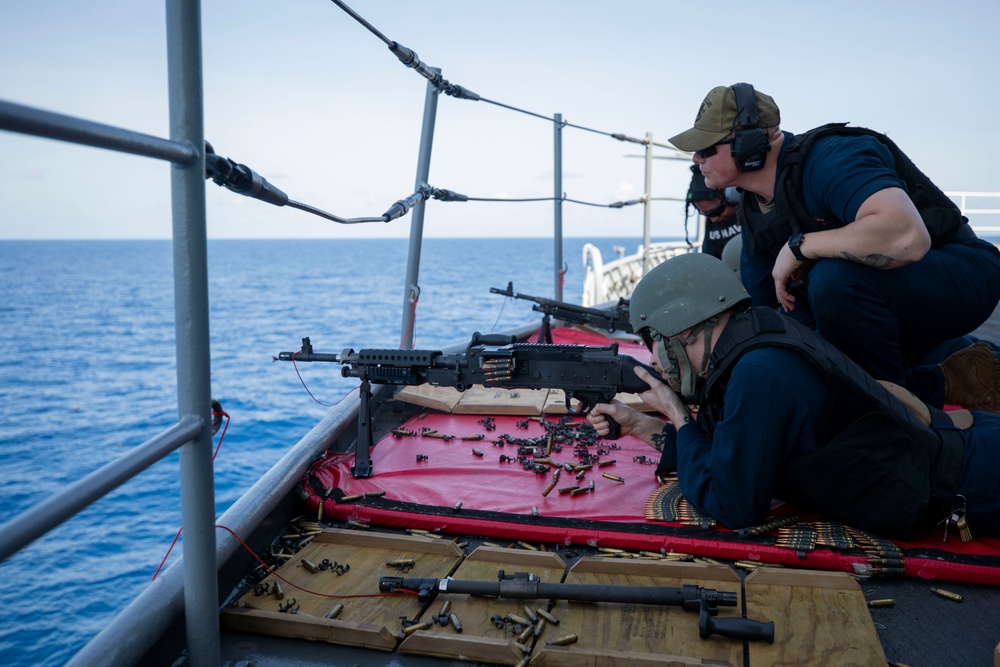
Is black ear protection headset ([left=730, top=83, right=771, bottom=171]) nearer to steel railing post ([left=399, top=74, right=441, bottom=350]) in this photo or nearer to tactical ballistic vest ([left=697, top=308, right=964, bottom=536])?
tactical ballistic vest ([left=697, top=308, right=964, bottom=536])

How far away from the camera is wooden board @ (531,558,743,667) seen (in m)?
2.20

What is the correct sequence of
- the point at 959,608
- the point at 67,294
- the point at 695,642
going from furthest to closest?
the point at 67,294, the point at 959,608, the point at 695,642

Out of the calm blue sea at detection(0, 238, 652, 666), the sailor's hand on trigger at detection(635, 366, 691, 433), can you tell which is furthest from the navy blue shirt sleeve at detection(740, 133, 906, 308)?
the calm blue sea at detection(0, 238, 652, 666)

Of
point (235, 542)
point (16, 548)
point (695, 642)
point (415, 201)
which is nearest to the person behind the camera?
point (16, 548)

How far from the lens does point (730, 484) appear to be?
298cm

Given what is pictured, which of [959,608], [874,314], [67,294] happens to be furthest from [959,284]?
[67,294]

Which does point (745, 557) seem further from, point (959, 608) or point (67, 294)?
point (67, 294)

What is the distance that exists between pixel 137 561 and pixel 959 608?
19.0m

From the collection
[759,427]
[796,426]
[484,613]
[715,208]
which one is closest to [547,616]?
[484,613]

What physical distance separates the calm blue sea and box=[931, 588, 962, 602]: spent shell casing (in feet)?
11.2

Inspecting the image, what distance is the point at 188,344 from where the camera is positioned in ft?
6.04

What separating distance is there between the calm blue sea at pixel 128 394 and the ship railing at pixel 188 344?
41.3 inches

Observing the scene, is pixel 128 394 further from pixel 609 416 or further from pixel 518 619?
pixel 518 619

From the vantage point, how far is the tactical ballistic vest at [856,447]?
2.90 m
